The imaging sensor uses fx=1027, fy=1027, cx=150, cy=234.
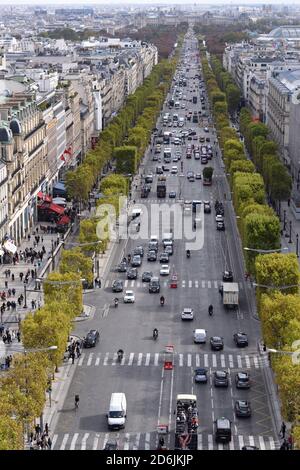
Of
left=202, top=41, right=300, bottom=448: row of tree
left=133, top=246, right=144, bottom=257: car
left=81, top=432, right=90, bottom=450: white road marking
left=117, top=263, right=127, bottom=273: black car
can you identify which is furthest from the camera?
left=133, top=246, right=144, bottom=257: car

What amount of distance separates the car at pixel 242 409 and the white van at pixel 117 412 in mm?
7434

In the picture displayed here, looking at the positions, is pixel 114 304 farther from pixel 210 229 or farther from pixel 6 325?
pixel 210 229

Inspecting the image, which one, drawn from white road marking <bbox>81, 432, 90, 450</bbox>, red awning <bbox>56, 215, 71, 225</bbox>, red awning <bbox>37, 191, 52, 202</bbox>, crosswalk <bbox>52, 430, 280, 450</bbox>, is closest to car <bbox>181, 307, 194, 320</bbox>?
crosswalk <bbox>52, 430, 280, 450</bbox>

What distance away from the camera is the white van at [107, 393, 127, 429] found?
6550cm

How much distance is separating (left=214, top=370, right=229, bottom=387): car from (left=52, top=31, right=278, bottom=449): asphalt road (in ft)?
1.56

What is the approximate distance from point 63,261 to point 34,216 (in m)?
34.3

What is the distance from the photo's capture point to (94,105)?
196 m

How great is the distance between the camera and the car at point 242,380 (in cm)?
7269

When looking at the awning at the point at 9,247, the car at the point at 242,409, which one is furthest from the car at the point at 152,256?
the car at the point at 242,409

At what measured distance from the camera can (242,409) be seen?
222ft

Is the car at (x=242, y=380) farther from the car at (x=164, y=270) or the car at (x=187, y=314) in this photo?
the car at (x=164, y=270)

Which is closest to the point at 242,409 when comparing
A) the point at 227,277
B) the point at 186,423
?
the point at 186,423

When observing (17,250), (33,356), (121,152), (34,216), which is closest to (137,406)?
(33,356)

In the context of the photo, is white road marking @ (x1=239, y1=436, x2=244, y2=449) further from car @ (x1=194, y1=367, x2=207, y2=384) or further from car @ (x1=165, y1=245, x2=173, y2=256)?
car @ (x1=165, y1=245, x2=173, y2=256)
